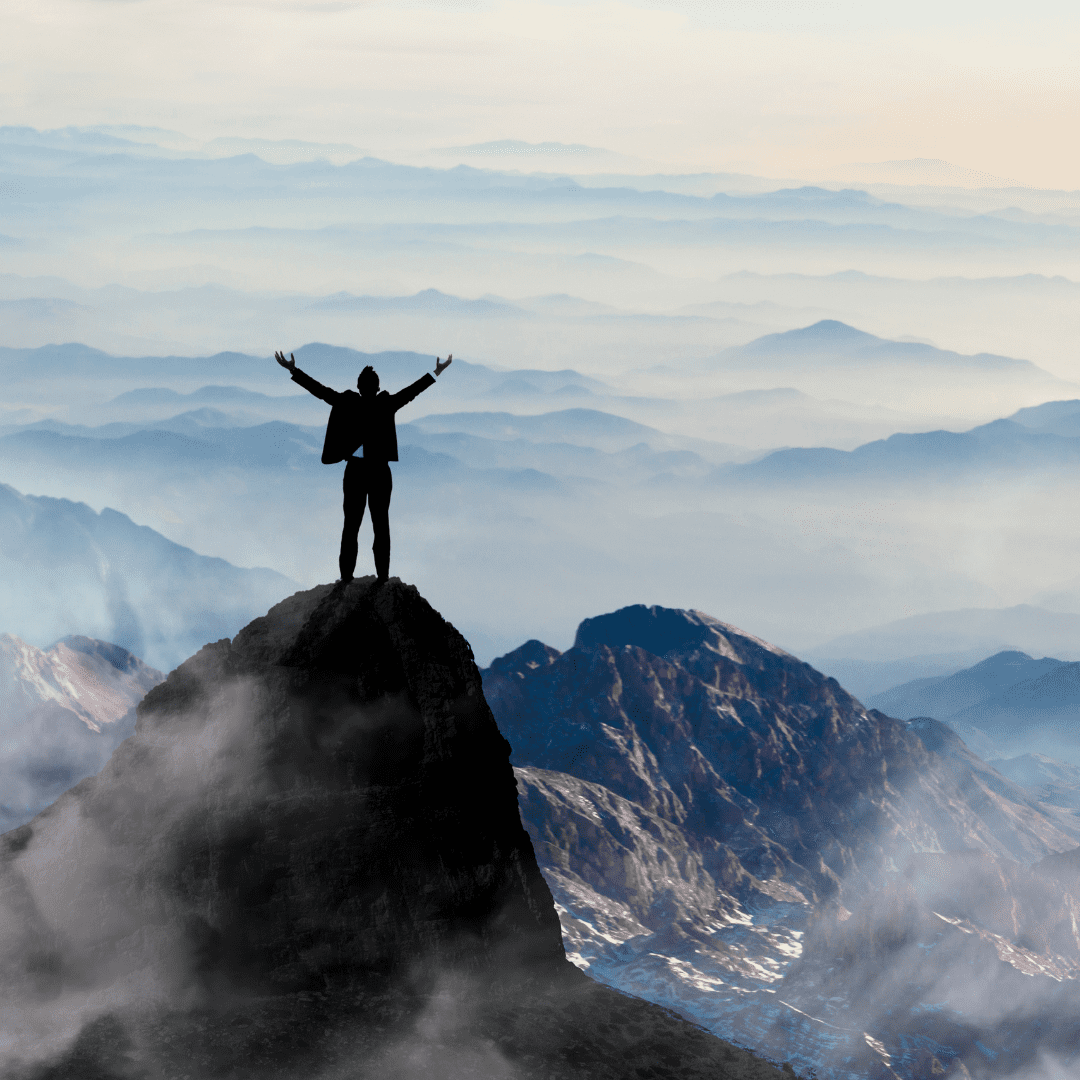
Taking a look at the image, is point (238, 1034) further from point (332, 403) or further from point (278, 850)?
point (332, 403)

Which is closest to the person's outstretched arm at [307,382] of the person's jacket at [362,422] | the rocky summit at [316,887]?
the person's jacket at [362,422]

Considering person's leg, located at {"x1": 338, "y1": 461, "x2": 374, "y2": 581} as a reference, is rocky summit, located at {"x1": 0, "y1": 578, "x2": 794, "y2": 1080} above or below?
below

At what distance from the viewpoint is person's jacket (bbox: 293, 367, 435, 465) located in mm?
33875

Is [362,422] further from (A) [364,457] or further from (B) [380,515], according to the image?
(B) [380,515]

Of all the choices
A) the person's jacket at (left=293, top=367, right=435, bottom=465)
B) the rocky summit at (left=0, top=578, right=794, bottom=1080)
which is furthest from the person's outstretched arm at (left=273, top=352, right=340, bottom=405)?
the rocky summit at (left=0, top=578, right=794, bottom=1080)

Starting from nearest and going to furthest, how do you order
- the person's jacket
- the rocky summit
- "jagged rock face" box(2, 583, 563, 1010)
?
the rocky summit < "jagged rock face" box(2, 583, 563, 1010) < the person's jacket

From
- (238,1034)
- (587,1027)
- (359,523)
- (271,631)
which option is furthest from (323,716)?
(587,1027)

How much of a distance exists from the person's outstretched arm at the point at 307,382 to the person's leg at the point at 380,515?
2.09m

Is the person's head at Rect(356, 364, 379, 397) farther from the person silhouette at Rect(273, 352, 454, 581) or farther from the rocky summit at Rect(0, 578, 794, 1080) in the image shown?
the rocky summit at Rect(0, 578, 794, 1080)

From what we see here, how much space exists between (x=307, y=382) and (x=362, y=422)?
5.76 ft

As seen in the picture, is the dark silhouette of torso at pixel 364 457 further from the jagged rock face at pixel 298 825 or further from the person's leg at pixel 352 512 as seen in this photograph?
the jagged rock face at pixel 298 825

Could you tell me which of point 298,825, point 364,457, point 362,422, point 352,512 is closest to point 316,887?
point 298,825

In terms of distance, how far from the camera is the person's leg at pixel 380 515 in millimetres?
34000

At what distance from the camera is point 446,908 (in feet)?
109
